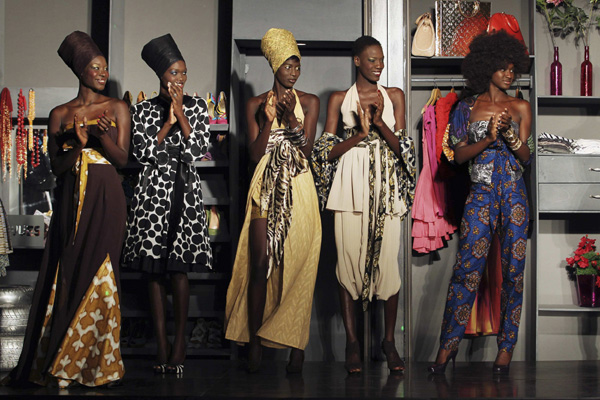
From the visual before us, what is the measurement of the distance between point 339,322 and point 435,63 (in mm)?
2030

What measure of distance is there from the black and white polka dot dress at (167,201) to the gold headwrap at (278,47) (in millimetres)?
521

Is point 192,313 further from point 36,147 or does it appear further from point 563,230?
point 563,230

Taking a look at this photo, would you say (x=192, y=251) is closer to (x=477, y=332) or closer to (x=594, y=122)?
(x=477, y=332)

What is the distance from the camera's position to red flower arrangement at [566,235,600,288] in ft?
17.1

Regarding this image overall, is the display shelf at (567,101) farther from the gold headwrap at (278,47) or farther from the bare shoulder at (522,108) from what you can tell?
the gold headwrap at (278,47)

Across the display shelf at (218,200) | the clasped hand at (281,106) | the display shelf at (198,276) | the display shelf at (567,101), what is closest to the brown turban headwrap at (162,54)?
the clasped hand at (281,106)

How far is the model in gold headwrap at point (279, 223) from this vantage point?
4199 millimetres

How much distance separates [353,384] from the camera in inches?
147

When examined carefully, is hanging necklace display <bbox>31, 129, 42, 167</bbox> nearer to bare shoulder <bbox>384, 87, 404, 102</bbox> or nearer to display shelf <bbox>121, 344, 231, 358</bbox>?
display shelf <bbox>121, 344, 231, 358</bbox>

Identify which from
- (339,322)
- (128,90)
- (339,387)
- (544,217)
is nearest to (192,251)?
(339,387)

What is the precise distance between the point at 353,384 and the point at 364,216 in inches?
42.3

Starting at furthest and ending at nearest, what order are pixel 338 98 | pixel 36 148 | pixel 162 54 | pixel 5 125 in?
pixel 36 148
pixel 5 125
pixel 338 98
pixel 162 54

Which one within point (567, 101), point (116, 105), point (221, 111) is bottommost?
point (116, 105)

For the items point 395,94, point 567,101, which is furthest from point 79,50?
point 567,101
